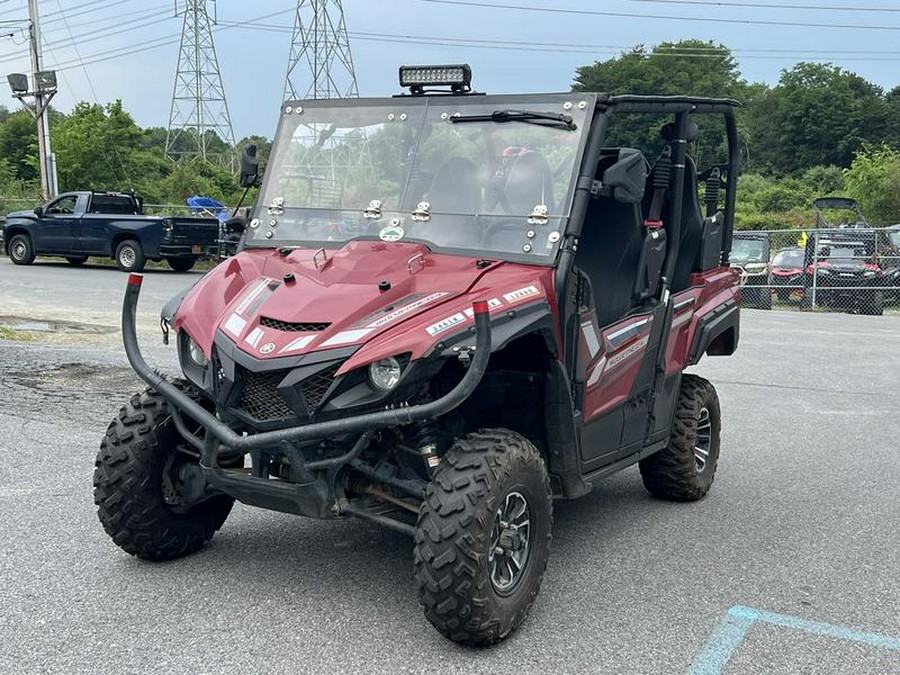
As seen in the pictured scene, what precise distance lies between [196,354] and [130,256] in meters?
20.1

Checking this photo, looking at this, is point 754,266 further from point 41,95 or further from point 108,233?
point 41,95

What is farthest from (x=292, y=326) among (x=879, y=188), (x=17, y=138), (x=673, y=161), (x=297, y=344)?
(x=17, y=138)

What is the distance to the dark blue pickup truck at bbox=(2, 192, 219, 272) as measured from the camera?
2245 centimetres

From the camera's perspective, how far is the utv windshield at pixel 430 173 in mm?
4492

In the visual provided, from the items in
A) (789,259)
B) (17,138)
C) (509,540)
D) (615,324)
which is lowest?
(789,259)

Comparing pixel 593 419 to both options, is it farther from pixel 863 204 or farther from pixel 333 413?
pixel 863 204

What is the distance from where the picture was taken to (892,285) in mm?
19906

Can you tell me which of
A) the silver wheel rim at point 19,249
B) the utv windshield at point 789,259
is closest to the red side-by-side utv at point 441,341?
the utv windshield at point 789,259

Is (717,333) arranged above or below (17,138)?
below

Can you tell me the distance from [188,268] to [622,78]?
45.1m

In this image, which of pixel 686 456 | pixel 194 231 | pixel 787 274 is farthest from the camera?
pixel 194 231

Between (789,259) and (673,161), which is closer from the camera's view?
(673,161)

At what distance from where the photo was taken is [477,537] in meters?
3.54

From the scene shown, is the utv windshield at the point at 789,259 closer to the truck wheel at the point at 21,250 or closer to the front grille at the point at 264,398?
the truck wheel at the point at 21,250
